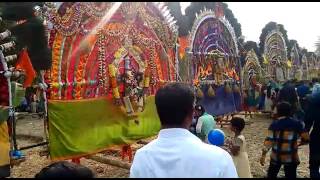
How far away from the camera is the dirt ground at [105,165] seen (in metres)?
6.73

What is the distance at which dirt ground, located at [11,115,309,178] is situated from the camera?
6735mm

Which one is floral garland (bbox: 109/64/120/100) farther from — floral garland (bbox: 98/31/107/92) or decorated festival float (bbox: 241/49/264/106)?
decorated festival float (bbox: 241/49/264/106)

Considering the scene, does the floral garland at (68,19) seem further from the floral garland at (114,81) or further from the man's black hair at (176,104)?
the man's black hair at (176,104)

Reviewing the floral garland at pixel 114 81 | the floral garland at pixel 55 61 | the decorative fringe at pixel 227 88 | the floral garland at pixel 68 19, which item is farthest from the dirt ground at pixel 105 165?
the floral garland at pixel 68 19

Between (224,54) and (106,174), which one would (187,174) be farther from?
(224,54)

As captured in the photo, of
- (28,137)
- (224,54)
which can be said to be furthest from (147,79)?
(28,137)

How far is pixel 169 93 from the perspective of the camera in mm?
2047

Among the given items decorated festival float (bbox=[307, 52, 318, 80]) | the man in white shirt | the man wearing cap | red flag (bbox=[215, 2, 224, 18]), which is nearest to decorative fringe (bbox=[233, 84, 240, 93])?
red flag (bbox=[215, 2, 224, 18])

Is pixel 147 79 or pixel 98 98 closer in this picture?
pixel 98 98

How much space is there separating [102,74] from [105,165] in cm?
195

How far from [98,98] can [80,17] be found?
1.33m

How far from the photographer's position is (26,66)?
5.39m

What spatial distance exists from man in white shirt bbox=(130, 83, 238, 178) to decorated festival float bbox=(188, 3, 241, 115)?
7.02 meters

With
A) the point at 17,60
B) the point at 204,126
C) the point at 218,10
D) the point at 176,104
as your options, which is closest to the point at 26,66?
the point at 17,60
